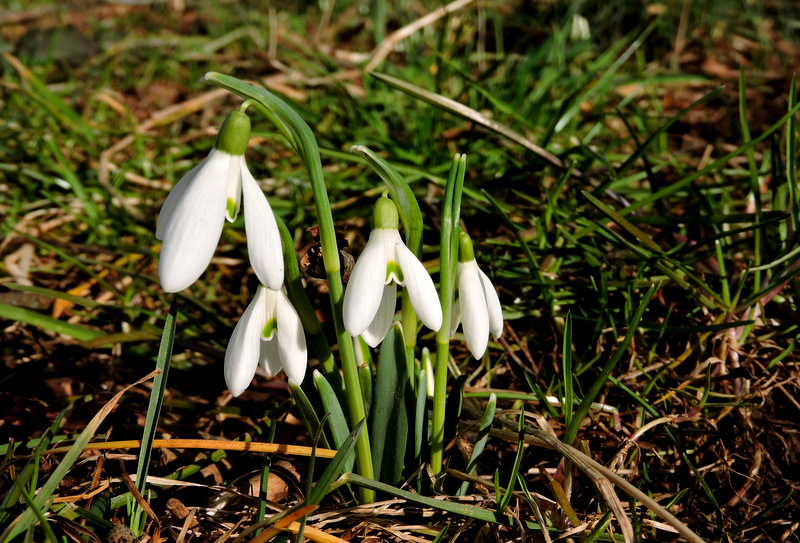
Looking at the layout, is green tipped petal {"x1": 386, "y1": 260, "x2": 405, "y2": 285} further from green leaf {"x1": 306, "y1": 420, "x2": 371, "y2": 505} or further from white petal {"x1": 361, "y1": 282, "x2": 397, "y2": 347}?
green leaf {"x1": 306, "y1": 420, "x2": 371, "y2": 505}

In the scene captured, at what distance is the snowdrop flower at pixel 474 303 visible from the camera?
2.93 ft

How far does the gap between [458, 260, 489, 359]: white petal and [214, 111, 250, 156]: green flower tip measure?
1.22 ft

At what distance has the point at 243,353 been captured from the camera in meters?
0.85

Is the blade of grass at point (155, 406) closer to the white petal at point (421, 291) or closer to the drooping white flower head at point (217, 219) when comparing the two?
the drooping white flower head at point (217, 219)

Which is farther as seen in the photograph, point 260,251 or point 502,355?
point 502,355

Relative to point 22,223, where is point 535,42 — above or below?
above

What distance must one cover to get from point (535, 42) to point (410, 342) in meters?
2.41

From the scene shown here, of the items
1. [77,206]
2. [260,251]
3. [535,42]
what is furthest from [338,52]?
[260,251]

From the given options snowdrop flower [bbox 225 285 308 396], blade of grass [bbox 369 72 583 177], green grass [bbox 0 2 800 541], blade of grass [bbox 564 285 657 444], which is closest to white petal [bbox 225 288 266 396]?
snowdrop flower [bbox 225 285 308 396]

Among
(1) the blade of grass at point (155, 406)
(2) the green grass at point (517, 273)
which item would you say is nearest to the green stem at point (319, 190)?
(2) the green grass at point (517, 273)

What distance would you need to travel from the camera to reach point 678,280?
4.32ft

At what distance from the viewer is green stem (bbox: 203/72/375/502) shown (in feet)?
2.56

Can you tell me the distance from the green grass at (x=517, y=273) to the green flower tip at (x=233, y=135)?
48 cm

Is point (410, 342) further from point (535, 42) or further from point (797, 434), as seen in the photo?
point (535, 42)
